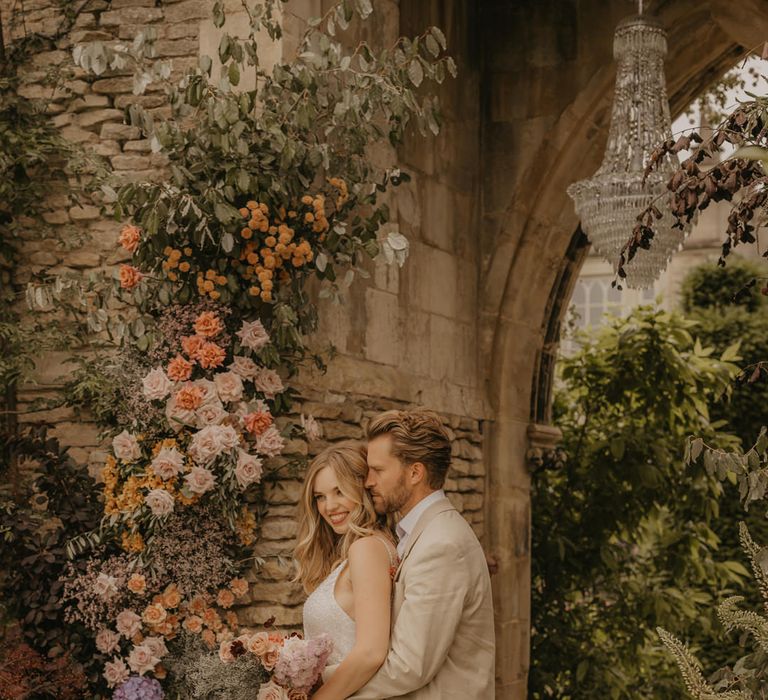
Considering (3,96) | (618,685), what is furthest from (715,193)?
(618,685)

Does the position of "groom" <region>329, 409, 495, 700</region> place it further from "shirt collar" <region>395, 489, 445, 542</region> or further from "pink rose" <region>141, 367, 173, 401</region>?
"pink rose" <region>141, 367, 173, 401</region>

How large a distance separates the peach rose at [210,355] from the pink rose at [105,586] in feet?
2.46

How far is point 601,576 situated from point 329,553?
4876 millimetres

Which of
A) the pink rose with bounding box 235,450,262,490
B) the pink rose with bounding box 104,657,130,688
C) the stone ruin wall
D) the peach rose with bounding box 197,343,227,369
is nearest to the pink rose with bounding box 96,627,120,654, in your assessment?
the pink rose with bounding box 104,657,130,688

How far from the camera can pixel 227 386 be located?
4.20m

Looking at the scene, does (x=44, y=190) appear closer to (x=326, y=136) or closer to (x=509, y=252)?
(x=326, y=136)

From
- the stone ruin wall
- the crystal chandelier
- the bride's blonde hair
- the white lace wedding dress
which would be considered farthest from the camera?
the crystal chandelier

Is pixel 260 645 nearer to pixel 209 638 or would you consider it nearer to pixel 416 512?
pixel 416 512

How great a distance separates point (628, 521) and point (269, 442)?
3645mm

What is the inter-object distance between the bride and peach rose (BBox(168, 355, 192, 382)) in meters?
0.97

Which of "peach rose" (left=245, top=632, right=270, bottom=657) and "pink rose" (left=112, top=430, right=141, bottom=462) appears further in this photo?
"pink rose" (left=112, top=430, right=141, bottom=462)

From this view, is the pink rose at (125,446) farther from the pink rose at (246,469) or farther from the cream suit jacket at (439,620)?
the cream suit jacket at (439,620)

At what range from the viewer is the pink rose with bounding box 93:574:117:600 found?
411cm

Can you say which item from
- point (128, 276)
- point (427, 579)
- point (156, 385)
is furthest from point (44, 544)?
point (427, 579)
